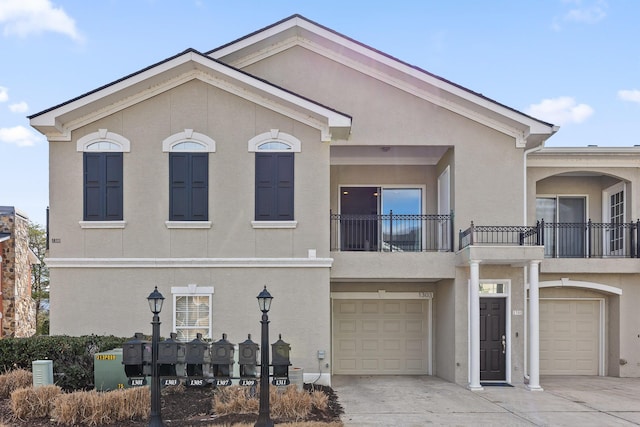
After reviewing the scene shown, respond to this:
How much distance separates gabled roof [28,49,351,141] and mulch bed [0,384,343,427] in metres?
5.97

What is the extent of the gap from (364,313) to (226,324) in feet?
14.9

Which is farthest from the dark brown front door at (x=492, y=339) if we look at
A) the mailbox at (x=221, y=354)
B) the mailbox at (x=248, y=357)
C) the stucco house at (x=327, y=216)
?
the mailbox at (x=221, y=354)

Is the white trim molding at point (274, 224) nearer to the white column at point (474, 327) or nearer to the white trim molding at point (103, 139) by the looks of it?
the white trim molding at point (103, 139)

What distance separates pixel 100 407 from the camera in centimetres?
890

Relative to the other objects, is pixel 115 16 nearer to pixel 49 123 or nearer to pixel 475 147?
pixel 49 123

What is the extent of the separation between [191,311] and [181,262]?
1.14 metres

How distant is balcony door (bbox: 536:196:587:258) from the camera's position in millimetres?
16312

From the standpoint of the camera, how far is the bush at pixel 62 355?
10.7 m

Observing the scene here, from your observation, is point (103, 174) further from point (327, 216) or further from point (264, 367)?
point (264, 367)

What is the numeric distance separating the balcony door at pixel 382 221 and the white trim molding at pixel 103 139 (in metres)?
5.95

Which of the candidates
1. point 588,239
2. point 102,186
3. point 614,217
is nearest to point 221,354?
point 102,186

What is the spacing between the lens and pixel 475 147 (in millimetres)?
14070

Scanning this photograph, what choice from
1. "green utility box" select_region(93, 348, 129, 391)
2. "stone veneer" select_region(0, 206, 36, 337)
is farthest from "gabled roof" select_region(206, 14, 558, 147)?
"stone veneer" select_region(0, 206, 36, 337)

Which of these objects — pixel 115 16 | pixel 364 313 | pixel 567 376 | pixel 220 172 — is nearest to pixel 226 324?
pixel 220 172
